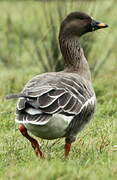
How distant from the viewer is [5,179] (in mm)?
4602

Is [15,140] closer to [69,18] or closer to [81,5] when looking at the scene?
[69,18]

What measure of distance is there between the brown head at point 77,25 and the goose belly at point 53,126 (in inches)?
55.7

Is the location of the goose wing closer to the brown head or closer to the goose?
the goose

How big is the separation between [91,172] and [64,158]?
2.70ft

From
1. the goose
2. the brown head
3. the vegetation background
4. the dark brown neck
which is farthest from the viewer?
the brown head

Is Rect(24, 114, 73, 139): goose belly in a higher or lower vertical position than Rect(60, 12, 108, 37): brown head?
lower

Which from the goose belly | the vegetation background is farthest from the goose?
the vegetation background

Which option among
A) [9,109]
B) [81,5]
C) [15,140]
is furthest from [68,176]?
[81,5]

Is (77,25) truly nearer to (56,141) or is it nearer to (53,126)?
(56,141)

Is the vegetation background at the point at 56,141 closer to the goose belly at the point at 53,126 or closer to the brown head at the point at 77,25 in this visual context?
the goose belly at the point at 53,126

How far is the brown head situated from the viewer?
20.7ft

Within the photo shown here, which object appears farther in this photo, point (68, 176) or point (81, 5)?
point (81, 5)

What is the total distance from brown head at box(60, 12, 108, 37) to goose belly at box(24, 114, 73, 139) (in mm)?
1415

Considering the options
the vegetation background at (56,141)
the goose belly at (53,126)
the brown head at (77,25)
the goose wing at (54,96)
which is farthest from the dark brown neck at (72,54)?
the goose belly at (53,126)
